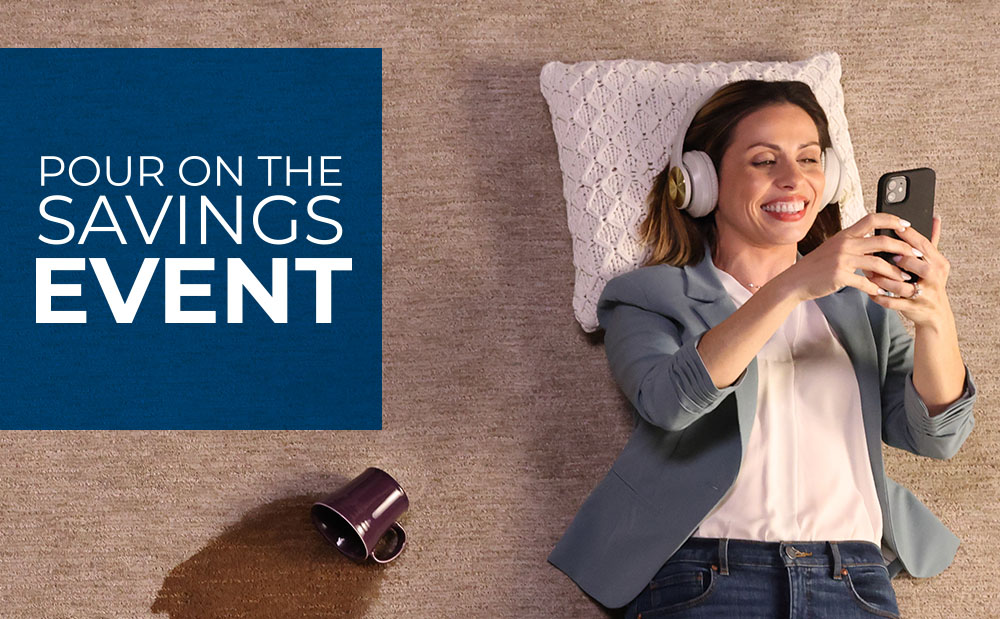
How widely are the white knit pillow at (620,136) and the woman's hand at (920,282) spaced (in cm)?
29

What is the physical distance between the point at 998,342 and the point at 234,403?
4.33 feet

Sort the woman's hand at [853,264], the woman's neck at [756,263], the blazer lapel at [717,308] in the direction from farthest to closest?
the woman's neck at [756,263], the blazer lapel at [717,308], the woman's hand at [853,264]

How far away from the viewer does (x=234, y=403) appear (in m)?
1.46

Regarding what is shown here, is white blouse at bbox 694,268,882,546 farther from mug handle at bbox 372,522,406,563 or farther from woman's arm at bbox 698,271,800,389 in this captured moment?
mug handle at bbox 372,522,406,563

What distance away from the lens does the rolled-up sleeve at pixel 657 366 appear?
1.12 m

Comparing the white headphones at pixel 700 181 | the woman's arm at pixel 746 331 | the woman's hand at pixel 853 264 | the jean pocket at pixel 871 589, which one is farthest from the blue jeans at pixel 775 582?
the white headphones at pixel 700 181

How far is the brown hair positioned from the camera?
4.32 feet

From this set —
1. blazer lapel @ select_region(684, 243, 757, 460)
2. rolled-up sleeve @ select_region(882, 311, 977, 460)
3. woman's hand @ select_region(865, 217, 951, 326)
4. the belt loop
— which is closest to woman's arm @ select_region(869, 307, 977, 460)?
rolled-up sleeve @ select_region(882, 311, 977, 460)

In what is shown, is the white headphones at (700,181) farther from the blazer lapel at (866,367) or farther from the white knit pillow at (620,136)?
the blazer lapel at (866,367)

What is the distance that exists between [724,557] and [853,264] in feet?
1.41

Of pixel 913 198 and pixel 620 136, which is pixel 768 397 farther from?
pixel 620 136

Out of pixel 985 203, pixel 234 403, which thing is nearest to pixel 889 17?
pixel 985 203

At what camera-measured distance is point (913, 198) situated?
1183 mm

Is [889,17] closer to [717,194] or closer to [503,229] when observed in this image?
[717,194]
